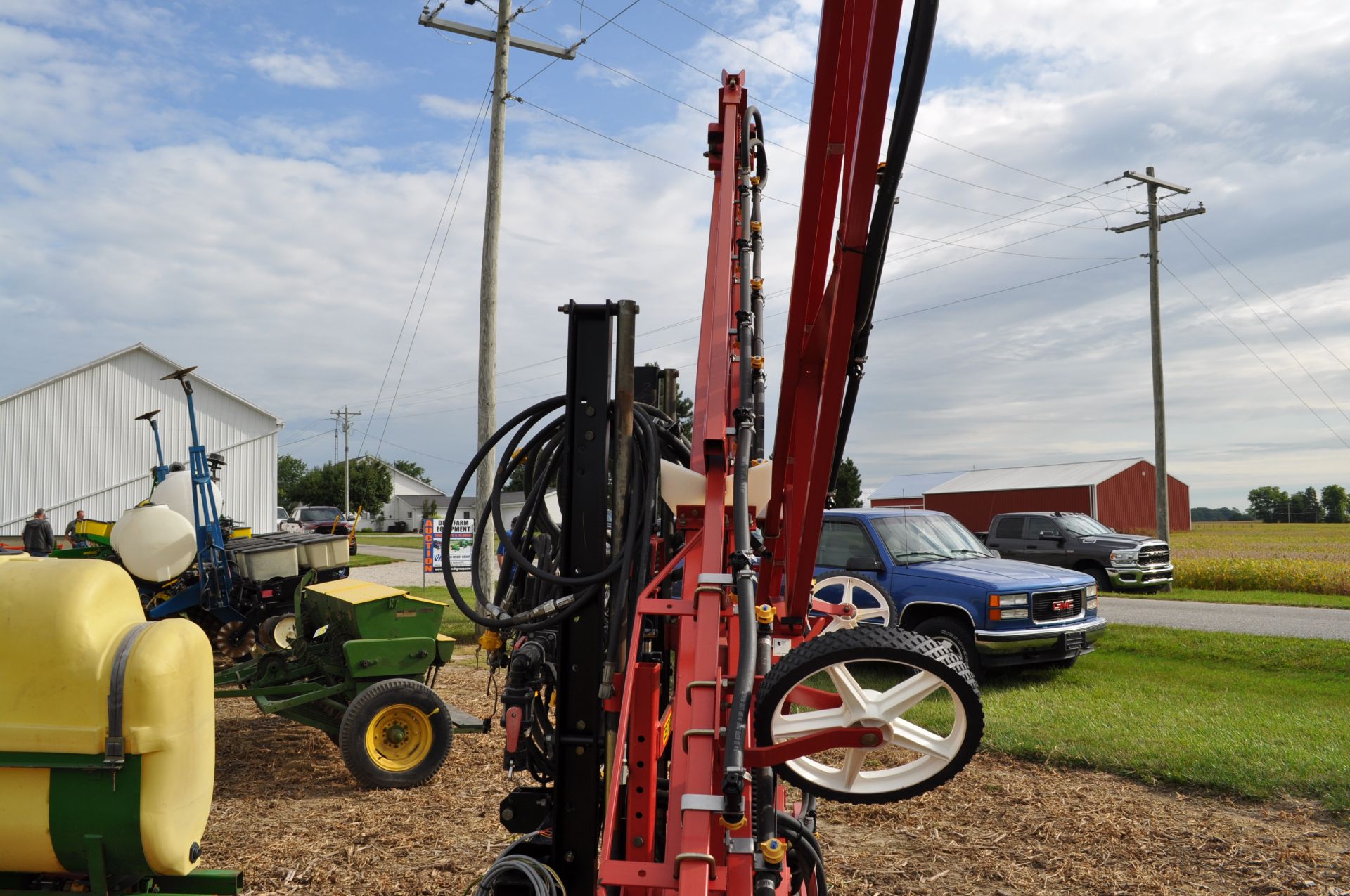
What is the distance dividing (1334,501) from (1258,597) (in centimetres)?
6768

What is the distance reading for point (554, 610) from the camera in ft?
11.4

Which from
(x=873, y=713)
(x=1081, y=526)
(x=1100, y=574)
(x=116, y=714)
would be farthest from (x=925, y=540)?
(x=1081, y=526)

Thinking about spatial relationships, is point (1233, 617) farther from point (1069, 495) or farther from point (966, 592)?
point (1069, 495)

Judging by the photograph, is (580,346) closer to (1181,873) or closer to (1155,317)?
(1181,873)

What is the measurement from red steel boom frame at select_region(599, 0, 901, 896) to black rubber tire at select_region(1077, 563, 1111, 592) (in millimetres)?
16555

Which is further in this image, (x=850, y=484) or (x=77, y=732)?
(x=850, y=484)

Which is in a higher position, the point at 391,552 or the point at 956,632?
the point at 956,632

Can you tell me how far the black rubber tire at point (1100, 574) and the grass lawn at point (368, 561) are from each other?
1989cm

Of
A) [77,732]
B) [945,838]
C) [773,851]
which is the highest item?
[77,732]

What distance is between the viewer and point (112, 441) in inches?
1132

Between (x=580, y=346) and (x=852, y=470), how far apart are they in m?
40.8

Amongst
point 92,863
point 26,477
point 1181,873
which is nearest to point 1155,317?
point 1181,873

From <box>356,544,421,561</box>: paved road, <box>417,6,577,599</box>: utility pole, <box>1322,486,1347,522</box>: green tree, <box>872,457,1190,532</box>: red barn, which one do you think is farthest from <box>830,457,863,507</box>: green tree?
<box>1322,486,1347,522</box>: green tree

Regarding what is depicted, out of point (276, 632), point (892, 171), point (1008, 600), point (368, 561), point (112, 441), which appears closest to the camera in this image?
point (892, 171)
